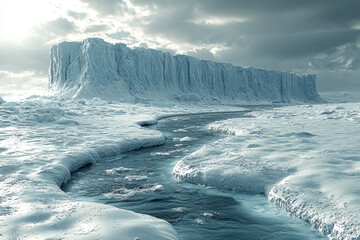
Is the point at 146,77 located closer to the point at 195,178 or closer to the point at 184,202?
the point at 195,178

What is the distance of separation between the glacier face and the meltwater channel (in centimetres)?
4795

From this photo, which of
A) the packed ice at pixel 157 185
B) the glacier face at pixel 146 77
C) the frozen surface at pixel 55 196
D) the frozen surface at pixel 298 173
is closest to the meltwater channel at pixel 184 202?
the packed ice at pixel 157 185

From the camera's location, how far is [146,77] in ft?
217

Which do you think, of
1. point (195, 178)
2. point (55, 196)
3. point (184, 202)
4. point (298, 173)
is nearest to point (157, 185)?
point (195, 178)

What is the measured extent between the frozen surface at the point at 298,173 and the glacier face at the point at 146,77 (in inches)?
1906

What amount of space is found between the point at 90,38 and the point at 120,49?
6989 mm

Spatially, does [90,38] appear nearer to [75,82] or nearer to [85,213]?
[75,82]

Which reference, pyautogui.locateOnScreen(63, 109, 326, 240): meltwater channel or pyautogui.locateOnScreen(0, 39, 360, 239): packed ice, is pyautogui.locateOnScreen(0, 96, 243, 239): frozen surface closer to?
pyautogui.locateOnScreen(0, 39, 360, 239): packed ice

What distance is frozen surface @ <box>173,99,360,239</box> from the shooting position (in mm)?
4967

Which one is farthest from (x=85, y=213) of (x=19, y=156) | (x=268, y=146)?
(x=268, y=146)

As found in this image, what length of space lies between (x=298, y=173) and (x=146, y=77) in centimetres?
6166

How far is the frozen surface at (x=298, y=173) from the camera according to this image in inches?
196

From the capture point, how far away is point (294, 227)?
5.12m

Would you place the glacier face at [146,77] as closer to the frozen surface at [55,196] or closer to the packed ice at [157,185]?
the packed ice at [157,185]
